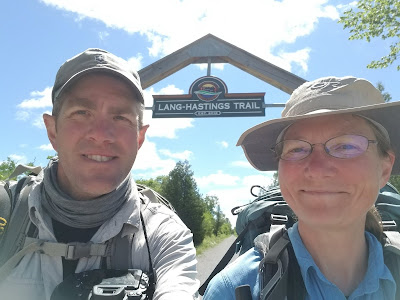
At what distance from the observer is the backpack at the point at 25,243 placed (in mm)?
1748

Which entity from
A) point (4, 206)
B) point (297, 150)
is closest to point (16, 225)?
point (4, 206)

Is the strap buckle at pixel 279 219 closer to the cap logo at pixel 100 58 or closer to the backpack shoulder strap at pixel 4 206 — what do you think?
the cap logo at pixel 100 58

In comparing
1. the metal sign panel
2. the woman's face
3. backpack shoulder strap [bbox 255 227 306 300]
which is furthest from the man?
the metal sign panel

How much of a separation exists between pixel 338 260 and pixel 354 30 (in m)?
9.74

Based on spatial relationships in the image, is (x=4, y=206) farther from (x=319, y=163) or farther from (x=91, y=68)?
(x=319, y=163)

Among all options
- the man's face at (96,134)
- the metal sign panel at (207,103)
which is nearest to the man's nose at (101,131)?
the man's face at (96,134)

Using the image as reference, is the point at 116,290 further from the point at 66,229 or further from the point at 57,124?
the point at 57,124

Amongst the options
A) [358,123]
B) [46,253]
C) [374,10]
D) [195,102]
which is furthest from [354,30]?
[46,253]

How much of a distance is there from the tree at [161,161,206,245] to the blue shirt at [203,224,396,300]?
18337 mm

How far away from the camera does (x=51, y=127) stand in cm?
204

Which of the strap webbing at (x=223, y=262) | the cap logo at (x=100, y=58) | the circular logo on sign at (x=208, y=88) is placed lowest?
the strap webbing at (x=223, y=262)

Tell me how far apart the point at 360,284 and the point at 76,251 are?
49.2 inches

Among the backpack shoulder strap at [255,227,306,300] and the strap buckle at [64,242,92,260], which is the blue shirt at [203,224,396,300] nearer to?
the backpack shoulder strap at [255,227,306,300]

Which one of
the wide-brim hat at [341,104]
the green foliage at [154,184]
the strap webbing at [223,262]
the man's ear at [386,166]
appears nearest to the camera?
the wide-brim hat at [341,104]
